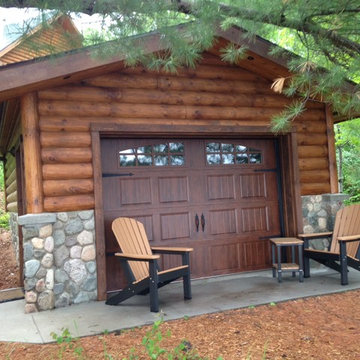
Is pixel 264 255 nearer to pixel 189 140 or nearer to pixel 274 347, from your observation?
pixel 189 140

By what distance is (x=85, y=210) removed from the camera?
4.73m

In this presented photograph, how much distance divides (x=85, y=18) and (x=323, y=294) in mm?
3725

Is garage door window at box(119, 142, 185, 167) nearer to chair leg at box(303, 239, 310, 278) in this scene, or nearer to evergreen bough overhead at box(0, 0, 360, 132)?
evergreen bough overhead at box(0, 0, 360, 132)

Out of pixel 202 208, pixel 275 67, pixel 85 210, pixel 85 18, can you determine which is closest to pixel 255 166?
pixel 202 208

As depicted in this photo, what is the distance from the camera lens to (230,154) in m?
5.84

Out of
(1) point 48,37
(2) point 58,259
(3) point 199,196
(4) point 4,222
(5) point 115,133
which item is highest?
(1) point 48,37

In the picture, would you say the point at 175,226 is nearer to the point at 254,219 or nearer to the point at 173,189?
the point at 173,189

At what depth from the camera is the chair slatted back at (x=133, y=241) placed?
14.7 feet

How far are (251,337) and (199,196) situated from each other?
2.49 metres

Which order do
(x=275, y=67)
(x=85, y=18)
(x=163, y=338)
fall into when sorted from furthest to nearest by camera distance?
1. (x=275, y=67)
2. (x=163, y=338)
3. (x=85, y=18)

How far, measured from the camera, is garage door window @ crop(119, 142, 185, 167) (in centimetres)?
527

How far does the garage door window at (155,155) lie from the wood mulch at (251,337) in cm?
219

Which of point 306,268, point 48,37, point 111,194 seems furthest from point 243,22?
point 306,268

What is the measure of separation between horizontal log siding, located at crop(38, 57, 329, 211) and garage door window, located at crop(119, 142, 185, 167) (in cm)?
42
